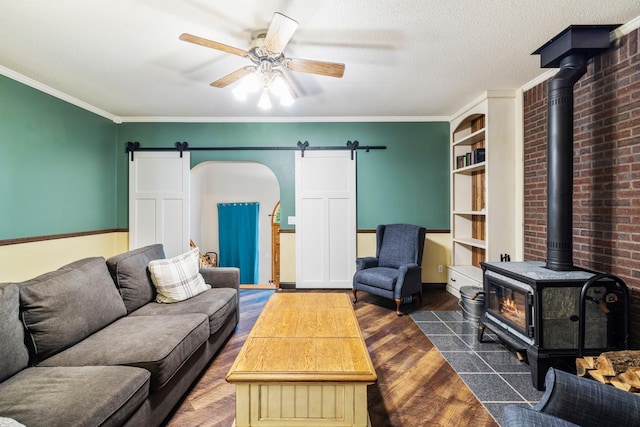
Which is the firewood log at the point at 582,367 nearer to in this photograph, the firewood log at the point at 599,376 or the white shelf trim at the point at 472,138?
the firewood log at the point at 599,376

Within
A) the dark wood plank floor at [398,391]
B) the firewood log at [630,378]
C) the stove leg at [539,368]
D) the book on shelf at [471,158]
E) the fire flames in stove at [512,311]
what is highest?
the book on shelf at [471,158]

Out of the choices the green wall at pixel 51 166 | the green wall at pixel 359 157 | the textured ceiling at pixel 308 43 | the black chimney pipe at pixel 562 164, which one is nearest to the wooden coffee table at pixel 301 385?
the black chimney pipe at pixel 562 164

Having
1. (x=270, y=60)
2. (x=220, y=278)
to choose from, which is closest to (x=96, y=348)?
(x=220, y=278)

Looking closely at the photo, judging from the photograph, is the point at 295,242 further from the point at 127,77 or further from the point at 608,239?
the point at 608,239

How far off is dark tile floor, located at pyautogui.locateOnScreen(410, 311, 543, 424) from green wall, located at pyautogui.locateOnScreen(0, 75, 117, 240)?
4.13 metres

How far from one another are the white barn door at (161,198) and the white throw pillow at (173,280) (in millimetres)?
1700

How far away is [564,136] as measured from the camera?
2.26 meters

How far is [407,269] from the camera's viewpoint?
3367 millimetres

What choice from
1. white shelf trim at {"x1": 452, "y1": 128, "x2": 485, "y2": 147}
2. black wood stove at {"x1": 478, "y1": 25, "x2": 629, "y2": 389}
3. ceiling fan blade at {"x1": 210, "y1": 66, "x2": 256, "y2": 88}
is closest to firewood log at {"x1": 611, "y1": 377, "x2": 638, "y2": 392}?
black wood stove at {"x1": 478, "y1": 25, "x2": 629, "y2": 389}

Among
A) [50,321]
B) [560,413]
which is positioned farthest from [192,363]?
[560,413]

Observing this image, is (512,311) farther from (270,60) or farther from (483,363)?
(270,60)

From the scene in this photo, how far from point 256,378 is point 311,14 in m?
2.18

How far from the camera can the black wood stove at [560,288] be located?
197cm

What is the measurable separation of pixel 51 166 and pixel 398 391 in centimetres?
403
